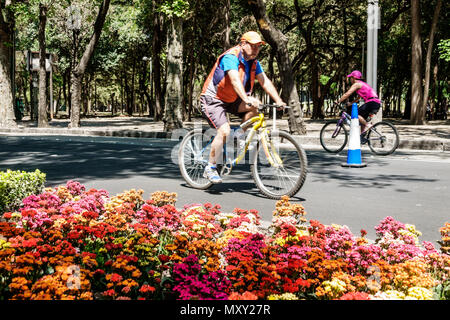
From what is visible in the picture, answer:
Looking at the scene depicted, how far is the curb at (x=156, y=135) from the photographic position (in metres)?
12.8

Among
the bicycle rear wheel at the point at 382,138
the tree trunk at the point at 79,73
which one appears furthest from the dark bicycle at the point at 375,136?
the tree trunk at the point at 79,73

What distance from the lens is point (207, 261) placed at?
3.21m

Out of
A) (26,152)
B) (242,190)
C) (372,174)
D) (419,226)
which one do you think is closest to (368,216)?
(419,226)

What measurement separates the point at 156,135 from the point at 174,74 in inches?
81.5

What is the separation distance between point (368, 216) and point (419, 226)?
1.80 ft

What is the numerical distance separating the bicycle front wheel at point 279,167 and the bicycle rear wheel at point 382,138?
598 cm

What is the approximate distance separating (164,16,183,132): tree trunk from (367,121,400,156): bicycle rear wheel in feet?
24.1

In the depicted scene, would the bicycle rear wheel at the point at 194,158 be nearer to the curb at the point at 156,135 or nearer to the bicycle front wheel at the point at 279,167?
the bicycle front wheel at the point at 279,167

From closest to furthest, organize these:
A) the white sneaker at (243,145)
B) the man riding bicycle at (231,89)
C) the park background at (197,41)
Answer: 1. the man riding bicycle at (231,89)
2. the white sneaker at (243,145)
3. the park background at (197,41)

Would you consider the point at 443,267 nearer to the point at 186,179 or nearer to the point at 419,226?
the point at 419,226

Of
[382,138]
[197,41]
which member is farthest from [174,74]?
[197,41]

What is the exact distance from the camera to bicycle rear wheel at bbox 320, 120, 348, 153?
40.1ft

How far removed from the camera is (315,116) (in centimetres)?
3541

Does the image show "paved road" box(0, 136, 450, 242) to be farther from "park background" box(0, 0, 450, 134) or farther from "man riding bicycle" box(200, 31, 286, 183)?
"park background" box(0, 0, 450, 134)
